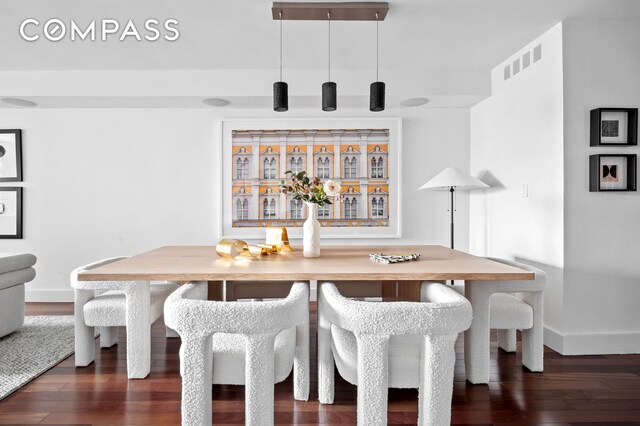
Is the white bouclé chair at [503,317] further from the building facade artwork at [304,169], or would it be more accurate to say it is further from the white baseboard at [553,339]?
the building facade artwork at [304,169]

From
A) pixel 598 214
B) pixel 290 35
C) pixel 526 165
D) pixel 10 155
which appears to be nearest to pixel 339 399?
pixel 598 214

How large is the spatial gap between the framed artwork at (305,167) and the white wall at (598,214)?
5.60ft

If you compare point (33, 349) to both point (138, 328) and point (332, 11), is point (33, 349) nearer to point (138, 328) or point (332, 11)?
point (138, 328)

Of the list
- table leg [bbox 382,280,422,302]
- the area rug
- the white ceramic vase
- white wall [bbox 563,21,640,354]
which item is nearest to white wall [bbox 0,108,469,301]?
the area rug

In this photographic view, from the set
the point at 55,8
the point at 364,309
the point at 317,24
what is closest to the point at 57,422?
the point at 364,309

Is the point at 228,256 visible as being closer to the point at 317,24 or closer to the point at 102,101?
the point at 317,24

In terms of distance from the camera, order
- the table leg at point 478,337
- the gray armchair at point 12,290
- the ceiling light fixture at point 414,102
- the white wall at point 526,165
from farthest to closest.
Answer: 1. the ceiling light fixture at point 414,102
2. the gray armchair at point 12,290
3. the white wall at point 526,165
4. the table leg at point 478,337

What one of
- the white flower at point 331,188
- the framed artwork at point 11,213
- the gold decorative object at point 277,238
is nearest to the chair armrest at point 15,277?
the framed artwork at point 11,213

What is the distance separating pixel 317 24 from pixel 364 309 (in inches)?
85.2

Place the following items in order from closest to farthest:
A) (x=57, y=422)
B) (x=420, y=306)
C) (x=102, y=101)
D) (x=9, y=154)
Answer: (x=420, y=306)
(x=57, y=422)
(x=102, y=101)
(x=9, y=154)

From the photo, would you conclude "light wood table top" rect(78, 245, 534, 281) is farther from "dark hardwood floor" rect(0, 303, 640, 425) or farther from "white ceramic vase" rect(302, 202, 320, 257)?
A: "dark hardwood floor" rect(0, 303, 640, 425)

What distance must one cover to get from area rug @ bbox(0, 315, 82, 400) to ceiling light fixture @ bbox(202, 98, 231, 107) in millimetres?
2306

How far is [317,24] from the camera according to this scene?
2830mm

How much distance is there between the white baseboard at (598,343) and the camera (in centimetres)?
274
